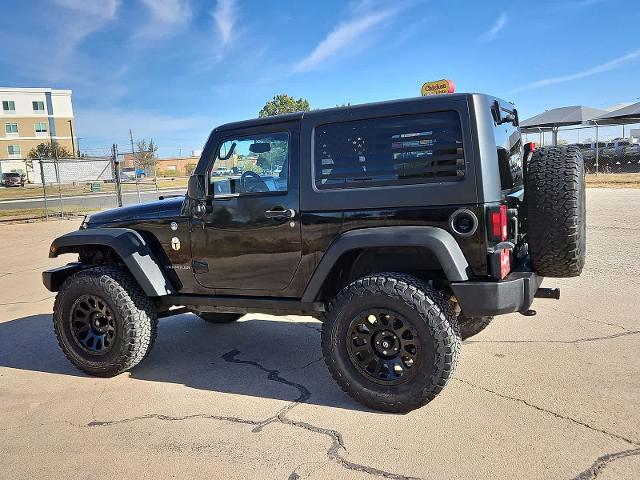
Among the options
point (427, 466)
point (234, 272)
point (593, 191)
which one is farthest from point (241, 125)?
point (593, 191)

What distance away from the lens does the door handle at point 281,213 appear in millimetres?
3715

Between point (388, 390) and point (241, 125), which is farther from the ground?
point (241, 125)

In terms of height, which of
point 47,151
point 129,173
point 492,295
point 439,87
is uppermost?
point 47,151

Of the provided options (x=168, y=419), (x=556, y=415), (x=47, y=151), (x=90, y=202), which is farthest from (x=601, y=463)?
(x=47, y=151)

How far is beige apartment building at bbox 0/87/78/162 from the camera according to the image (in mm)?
71438

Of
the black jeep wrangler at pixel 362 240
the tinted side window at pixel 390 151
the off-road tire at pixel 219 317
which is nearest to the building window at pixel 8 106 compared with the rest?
the off-road tire at pixel 219 317

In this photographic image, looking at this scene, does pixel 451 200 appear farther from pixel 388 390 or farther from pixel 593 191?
pixel 593 191

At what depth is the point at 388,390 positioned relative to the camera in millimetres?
3395

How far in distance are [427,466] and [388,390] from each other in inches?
26.5

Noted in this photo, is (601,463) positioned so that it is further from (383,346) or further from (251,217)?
(251,217)

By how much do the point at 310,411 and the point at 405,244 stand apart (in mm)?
1325

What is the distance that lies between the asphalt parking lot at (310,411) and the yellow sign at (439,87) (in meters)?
2.27

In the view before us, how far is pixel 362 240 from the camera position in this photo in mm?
3369

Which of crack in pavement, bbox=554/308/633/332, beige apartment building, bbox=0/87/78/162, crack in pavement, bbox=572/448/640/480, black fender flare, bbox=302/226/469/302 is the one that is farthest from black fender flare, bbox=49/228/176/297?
beige apartment building, bbox=0/87/78/162
